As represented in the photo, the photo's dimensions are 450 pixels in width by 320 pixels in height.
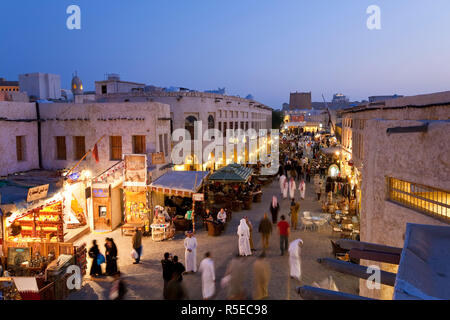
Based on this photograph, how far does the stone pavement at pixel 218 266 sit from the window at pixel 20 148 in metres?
5.03

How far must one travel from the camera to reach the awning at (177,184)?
1414 cm

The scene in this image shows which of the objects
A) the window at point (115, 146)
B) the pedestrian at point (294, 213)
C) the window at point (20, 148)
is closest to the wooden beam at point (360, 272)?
the pedestrian at point (294, 213)

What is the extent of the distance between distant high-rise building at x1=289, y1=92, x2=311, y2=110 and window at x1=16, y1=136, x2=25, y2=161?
457ft

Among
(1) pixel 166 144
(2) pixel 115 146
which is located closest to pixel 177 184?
(2) pixel 115 146

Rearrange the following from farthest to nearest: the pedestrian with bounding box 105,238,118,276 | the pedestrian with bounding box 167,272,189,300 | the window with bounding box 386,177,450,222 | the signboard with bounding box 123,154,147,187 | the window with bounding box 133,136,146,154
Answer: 1. the window with bounding box 133,136,146,154
2. the signboard with bounding box 123,154,147,187
3. the pedestrian with bounding box 105,238,118,276
4. the pedestrian with bounding box 167,272,189,300
5. the window with bounding box 386,177,450,222

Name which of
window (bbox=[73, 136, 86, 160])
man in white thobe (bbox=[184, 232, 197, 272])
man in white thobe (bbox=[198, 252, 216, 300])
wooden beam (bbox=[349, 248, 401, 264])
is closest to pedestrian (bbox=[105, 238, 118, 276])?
man in white thobe (bbox=[184, 232, 197, 272])

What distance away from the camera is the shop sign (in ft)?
47.1

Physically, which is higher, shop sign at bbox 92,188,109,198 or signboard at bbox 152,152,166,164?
signboard at bbox 152,152,166,164

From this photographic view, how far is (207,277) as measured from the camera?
851 centimetres

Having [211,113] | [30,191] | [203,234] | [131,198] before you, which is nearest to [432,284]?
[30,191]

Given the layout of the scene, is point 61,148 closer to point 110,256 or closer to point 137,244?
point 137,244

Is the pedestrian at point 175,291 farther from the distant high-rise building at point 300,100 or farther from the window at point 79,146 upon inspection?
the distant high-rise building at point 300,100

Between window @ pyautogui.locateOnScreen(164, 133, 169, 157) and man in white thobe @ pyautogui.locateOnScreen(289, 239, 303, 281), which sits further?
window @ pyautogui.locateOnScreen(164, 133, 169, 157)

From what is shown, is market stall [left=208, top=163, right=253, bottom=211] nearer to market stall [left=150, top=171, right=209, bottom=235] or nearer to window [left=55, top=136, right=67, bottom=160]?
market stall [left=150, top=171, right=209, bottom=235]
